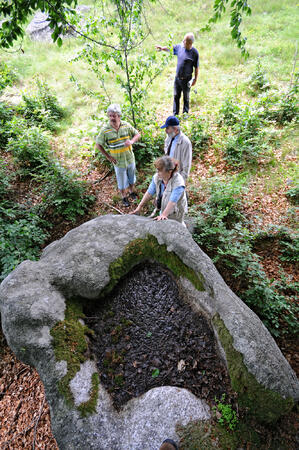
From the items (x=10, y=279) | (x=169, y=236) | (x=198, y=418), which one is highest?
(x=169, y=236)

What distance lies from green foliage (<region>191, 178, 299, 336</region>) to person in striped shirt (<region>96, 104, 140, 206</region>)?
2035 millimetres

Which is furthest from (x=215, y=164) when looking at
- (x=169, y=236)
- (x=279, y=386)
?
(x=279, y=386)

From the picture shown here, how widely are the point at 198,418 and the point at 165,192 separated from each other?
9.68ft

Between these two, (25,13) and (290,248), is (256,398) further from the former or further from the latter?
(25,13)

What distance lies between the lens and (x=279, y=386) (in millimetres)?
2299

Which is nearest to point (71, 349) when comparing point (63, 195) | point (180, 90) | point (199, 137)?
point (63, 195)

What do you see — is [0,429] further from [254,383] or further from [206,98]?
[206,98]

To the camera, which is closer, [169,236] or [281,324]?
[169,236]

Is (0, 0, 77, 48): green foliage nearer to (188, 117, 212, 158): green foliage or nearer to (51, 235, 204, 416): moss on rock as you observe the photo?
(51, 235, 204, 416): moss on rock

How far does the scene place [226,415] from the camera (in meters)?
2.28

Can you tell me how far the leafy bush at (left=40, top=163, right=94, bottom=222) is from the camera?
633 centimetres

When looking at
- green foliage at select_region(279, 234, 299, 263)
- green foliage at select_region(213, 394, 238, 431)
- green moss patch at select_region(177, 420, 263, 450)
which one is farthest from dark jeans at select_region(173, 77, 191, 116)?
green moss patch at select_region(177, 420, 263, 450)

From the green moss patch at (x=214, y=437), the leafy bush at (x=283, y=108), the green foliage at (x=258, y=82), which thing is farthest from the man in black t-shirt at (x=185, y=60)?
the green moss patch at (x=214, y=437)

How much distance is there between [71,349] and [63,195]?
464cm
